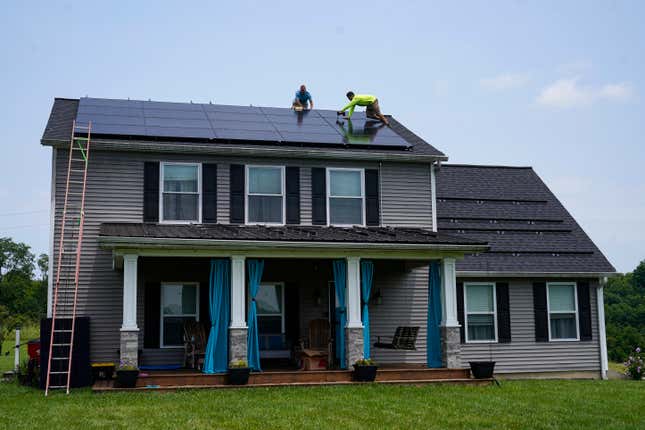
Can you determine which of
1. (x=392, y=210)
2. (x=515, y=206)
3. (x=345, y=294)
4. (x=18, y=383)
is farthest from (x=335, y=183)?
(x=18, y=383)

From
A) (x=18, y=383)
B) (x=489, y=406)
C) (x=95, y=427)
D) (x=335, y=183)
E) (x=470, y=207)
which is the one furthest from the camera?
(x=470, y=207)

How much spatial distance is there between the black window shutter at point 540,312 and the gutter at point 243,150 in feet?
13.7

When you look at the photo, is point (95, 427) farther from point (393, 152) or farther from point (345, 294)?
point (393, 152)

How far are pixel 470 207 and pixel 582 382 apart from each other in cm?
567

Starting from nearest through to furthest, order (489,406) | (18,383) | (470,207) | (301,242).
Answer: (489,406) → (301,242) → (18,383) → (470,207)

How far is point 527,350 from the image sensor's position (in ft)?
62.3

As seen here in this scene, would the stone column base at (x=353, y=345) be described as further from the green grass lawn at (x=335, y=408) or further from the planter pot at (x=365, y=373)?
the green grass lawn at (x=335, y=408)

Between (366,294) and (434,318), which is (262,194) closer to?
(366,294)

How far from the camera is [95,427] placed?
10.5m

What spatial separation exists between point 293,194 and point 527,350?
23.2 feet

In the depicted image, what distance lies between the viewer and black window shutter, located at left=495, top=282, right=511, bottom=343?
18875 millimetres

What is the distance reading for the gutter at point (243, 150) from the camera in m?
16.5

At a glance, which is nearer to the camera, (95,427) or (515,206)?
(95,427)

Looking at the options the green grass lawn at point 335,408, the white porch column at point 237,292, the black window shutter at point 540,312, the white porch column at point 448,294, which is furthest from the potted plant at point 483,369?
the white porch column at point 237,292
